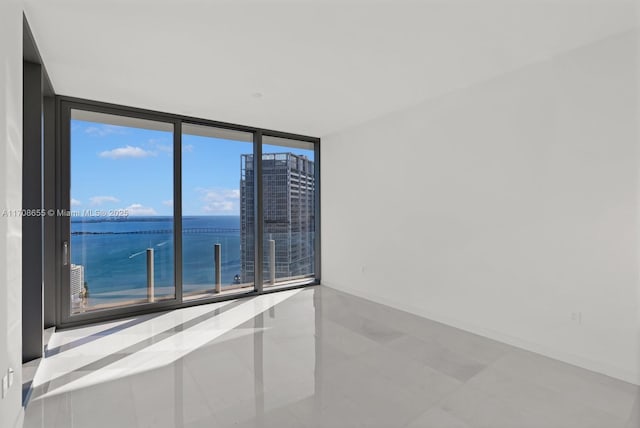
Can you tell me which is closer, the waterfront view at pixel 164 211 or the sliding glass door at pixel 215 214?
the waterfront view at pixel 164 211

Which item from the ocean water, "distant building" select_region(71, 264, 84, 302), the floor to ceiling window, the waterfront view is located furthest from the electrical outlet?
"distant building" select_region(71, 264, 84, 302)

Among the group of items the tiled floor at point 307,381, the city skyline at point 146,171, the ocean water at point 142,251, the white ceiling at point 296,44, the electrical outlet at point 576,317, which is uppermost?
the white ceiling at point 296,44

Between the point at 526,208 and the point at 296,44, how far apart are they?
8.51 ft

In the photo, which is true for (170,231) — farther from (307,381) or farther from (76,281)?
(307,381)

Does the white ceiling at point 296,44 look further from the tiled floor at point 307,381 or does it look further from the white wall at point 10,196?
the tiled floor at point 307,381

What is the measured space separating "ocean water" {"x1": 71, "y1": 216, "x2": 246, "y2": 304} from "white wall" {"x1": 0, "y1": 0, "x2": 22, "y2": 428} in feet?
6.84

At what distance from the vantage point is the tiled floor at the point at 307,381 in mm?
2033

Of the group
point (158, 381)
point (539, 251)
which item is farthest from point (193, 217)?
point (539, 251)

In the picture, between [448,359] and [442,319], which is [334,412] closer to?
[448,359]

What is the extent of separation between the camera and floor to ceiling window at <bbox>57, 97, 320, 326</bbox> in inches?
148

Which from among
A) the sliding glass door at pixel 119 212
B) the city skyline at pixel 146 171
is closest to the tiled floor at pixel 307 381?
the sliding glass door at pixel 119 212

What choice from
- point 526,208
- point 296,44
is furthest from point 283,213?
point 526,208

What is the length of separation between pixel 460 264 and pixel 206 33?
11.1ft

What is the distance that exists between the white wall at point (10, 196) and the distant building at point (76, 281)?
200 centimetres
